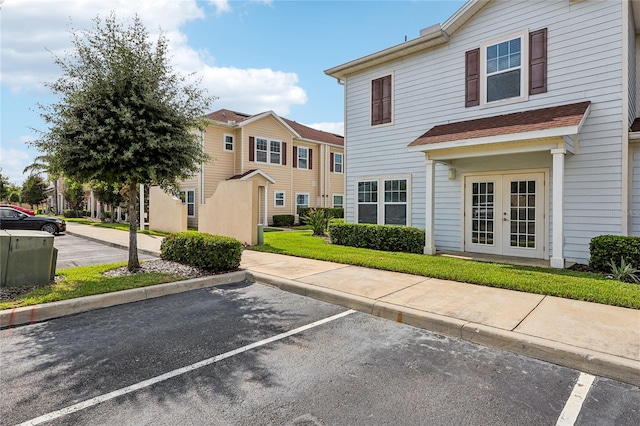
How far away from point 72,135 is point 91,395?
5.62 metres

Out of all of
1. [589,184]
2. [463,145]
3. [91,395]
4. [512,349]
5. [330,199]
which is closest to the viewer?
[91,395]

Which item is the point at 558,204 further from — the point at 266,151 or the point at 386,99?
the point at 266,151

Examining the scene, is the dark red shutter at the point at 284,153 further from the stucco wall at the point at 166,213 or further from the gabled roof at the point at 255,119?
the stucco wall at the point at 166,213

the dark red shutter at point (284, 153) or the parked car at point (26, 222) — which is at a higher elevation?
the dark red shutter at point (284, 153)

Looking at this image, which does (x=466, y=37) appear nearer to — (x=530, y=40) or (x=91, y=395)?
(x=530, y=40)

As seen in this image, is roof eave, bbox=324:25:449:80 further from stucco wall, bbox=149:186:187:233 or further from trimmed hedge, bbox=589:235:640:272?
stucco wall, bbox=149:186:187:233

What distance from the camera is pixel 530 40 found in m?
9.29

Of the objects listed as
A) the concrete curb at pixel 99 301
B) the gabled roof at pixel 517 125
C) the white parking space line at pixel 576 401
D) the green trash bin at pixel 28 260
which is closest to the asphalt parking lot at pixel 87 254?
the green trash bin at pixel 28 260

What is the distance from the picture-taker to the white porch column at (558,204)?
780 cm

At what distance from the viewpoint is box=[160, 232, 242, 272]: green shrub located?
764cm

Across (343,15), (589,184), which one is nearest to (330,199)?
(343,15)

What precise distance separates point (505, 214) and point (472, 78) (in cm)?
397

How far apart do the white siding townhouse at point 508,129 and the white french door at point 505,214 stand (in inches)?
1.1

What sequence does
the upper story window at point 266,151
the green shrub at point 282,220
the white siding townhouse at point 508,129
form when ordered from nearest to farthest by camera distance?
the white siding townhouse at point 508,129 → the upper story window at point 266,151 → the green shrub at point 282,220
